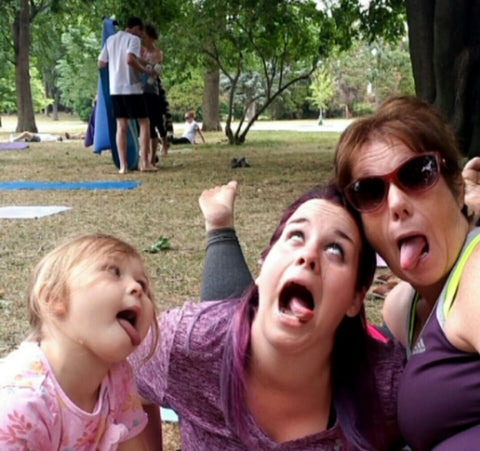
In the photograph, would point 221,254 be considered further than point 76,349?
Yes

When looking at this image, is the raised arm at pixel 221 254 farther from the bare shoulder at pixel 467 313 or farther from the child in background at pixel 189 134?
the child in background at pixel 189 134

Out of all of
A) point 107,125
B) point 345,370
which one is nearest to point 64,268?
point 345,370

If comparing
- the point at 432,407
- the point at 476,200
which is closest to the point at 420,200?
the point at 476,200

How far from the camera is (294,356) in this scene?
1.89 m

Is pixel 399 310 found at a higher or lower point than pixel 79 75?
lower

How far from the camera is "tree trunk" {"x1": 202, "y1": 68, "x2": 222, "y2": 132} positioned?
85.4 feet

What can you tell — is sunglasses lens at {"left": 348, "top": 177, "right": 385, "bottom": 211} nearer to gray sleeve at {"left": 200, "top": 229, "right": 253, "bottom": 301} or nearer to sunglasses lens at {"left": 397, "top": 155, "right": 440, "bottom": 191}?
sunglasses lens at {"left": 397, "top": 155, "right": 440, "bottom": 191}

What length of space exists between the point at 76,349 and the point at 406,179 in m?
0.95

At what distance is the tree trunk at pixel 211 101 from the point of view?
1024 inches

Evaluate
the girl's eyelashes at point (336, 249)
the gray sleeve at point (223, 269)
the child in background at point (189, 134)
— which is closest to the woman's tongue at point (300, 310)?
the girl's eyelashes at point (336, 249)

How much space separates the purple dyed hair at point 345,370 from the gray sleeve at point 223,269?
81 cm

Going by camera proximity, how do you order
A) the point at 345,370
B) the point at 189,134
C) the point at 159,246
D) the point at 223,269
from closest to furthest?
the point at 345,370 < the point at 223,269 < the point at 159,246 < the point at 189,134

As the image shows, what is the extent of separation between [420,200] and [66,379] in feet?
3.31

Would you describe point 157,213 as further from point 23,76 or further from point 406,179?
point 23,76
